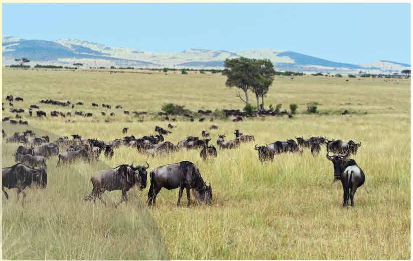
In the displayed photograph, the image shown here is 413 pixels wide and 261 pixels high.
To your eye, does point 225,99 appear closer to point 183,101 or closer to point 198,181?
point 183,101

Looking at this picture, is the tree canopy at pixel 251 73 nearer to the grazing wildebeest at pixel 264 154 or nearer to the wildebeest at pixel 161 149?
the wildebeest at pixel 161 149

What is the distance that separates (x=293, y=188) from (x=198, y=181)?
282cm

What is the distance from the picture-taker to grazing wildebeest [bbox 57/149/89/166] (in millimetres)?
13992

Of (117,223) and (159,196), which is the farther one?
(159,196)

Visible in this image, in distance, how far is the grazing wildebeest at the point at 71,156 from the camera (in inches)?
551

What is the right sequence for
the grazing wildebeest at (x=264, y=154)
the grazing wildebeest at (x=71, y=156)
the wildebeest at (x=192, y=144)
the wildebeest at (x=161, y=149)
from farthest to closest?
the wildebeest at (x=192, y=144)
the wildebeest at (x=161, y=149)
the grazing wildebeest at (x=264, y=154)
the grazing wildebeest at (x=71, y=156)

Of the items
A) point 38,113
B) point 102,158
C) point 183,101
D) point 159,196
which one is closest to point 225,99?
point 183,101

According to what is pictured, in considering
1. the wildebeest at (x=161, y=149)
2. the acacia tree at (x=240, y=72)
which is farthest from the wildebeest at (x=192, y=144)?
the acacia tree at (x=240, y=72)

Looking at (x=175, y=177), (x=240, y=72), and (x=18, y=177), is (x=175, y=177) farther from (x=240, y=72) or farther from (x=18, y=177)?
(x=240, y=72)

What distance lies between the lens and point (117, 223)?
739 cm

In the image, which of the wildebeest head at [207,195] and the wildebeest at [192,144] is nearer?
the wildebeest head at [207,195]

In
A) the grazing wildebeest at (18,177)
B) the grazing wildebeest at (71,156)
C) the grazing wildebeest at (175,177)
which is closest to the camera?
the grazing wildebeest at (18,177)

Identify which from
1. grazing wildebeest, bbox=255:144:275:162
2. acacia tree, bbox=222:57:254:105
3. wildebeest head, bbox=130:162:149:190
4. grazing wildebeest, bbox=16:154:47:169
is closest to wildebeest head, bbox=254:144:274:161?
grazing wildebeest, bbox=255:144:275:162

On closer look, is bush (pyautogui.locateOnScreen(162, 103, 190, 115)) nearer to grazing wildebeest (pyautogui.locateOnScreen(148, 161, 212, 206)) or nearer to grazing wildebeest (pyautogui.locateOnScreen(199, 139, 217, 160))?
grazing wildebeest (pyautogui.locateOnScreen(199, 139, 217, 160))
